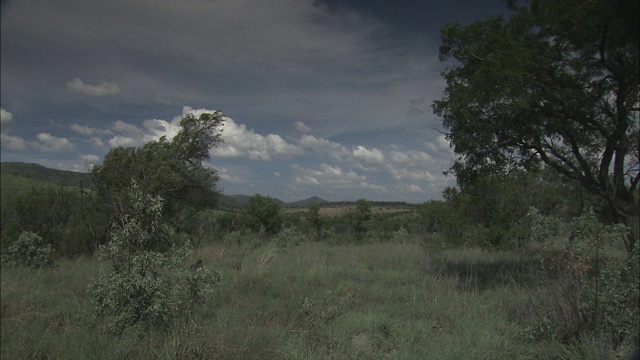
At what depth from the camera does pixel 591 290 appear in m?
4.61

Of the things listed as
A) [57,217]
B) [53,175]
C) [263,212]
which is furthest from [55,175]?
[263,212]

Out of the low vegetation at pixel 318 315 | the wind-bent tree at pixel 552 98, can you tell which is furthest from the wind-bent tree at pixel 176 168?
the wind-bent tree at pixel 552 98

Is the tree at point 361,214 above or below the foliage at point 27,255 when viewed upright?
above

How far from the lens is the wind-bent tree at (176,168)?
12.2m

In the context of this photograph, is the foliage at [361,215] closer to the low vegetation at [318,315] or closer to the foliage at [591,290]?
the low vegetation at [318,315]

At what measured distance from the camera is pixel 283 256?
37.9 feet

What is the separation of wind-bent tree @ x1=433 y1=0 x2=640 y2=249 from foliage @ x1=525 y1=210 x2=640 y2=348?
2688 millimetres

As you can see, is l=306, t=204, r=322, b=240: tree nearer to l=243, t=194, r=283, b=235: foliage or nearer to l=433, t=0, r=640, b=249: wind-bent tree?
l=243, t=194, r=283, b=235: foliage

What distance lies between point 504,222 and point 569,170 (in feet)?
19.9

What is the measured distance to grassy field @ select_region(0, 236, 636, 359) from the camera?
418 cm

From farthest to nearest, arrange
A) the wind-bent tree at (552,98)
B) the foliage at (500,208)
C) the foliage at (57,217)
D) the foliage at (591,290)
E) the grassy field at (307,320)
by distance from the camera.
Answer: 1. the foliage at (500,208)
2. the foliage at (57,217)
3. the wind-bent tree at (552,98)
4. the foliage at (591,290)
5. the grassy field at (307,320)

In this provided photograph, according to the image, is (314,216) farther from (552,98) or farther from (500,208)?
(552,98)

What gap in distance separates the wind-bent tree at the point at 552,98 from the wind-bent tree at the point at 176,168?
9.04 metres

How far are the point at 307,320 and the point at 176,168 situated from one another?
Answer: 1017cm
